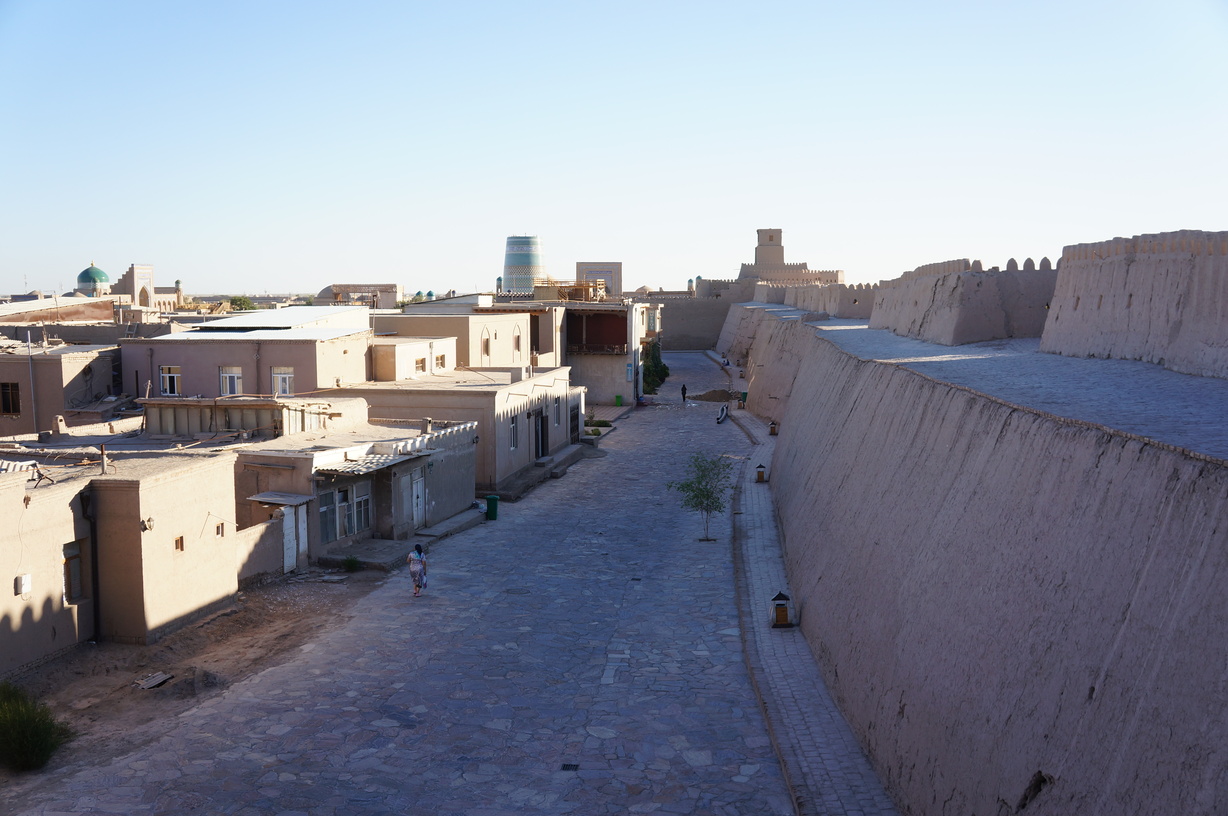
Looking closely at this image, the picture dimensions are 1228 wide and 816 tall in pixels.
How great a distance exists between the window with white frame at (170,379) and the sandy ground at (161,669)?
1131cm

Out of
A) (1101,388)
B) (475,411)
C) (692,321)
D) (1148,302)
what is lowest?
(475,411)

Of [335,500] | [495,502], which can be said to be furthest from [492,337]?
[335,500]

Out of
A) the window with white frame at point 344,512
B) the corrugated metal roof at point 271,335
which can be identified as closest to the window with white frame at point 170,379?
the corrugated metal roof at point 271,335

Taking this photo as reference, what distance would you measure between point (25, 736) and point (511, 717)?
493cm

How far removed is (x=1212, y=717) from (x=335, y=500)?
49.6ft

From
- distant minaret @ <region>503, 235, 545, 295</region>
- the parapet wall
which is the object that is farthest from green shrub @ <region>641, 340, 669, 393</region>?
the parapet wall

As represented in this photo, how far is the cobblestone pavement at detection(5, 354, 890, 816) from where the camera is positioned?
9.33 m

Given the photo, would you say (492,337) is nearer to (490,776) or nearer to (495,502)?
(495,502)

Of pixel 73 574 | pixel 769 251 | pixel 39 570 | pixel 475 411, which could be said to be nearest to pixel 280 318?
pixel 475 411

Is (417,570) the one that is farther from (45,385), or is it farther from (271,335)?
(45,385)

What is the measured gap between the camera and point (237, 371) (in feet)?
80.4

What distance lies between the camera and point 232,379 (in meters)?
24.5

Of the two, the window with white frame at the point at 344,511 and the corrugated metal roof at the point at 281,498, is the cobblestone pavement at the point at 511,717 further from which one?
the corrugated metal roof at the point at 281,498

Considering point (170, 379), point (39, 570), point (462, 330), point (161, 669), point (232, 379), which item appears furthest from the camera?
point (462, 330)
